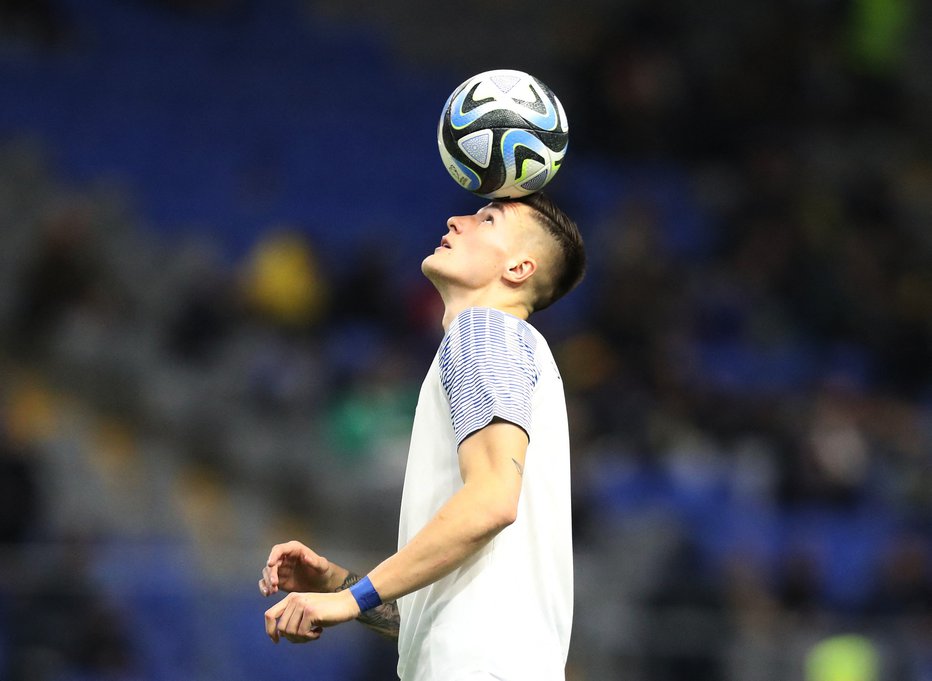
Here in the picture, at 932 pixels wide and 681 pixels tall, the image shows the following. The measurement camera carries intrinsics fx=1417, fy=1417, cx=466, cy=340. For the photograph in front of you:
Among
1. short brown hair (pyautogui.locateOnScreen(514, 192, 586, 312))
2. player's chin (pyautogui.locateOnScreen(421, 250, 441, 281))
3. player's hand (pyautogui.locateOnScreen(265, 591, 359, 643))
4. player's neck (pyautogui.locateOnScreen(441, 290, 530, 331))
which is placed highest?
short brown hair (pyautogui.locateOnScreen(514, 192, 586, 312))

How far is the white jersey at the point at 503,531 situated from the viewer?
11.0ft

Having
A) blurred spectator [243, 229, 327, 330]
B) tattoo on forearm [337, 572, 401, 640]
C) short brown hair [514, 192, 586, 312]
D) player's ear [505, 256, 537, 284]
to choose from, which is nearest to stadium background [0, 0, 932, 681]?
blurred spectator [243, 229, 327, 330]

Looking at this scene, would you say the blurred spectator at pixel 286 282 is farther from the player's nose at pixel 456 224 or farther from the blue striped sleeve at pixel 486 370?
the blue striped sleeve at pixel 486 370

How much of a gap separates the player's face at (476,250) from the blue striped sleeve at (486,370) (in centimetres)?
22

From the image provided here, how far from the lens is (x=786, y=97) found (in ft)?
47.1

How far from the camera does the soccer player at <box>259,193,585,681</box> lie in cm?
318

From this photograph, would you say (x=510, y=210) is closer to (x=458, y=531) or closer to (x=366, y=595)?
(x=458, y=531)

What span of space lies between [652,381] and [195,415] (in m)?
3.63

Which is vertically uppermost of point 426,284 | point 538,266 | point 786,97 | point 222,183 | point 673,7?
point 673,7

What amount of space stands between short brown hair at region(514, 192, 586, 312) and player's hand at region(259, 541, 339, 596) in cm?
91

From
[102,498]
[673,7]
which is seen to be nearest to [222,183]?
[102,498]

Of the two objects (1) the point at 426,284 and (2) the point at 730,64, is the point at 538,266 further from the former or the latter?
(2) the point at 730,64

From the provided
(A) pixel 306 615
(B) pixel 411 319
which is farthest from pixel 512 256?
(B) pixel 411 319

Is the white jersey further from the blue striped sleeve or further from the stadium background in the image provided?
the stadium background
